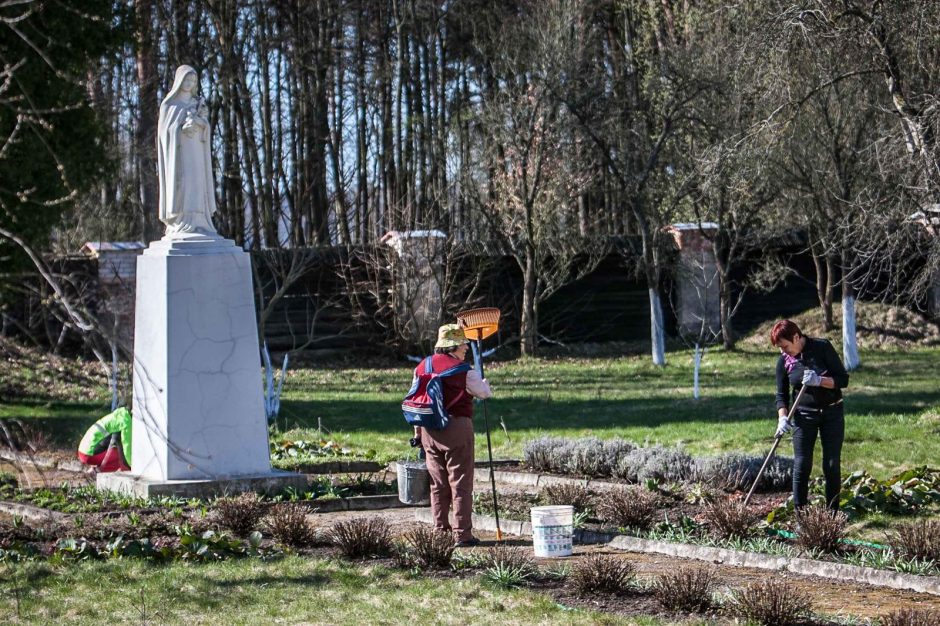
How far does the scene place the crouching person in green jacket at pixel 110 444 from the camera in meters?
12.9

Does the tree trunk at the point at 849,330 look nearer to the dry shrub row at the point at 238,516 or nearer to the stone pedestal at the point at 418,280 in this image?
the stone pedestal at the point at 418,280

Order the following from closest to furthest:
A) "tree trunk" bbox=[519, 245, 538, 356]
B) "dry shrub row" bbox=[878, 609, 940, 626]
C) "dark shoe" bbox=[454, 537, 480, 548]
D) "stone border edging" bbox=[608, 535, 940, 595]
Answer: "dry shrub row" bbox=[878, 609, 940, 626], "stone border edging" bbox=[608, 535, 940, 595], "dark shoe" bbox=[454, 537, 480, 548], "tree trunk" bbox=[519, 245, 538, 356]

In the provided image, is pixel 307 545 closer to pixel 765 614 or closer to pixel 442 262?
pixel 765 614

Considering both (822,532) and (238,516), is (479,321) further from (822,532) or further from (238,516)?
(822,532)

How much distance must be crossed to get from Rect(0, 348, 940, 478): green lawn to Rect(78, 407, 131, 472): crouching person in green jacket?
2.05ft

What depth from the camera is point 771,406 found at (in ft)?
61.1

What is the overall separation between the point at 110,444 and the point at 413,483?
12.9ft

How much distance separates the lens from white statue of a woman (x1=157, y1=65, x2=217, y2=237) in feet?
40.4

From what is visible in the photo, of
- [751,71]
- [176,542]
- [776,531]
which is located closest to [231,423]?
[176,542]

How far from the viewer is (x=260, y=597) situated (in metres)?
7.51

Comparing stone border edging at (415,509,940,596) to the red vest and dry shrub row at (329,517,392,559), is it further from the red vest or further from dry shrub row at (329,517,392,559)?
dry shrub row at (329,517,392,559)

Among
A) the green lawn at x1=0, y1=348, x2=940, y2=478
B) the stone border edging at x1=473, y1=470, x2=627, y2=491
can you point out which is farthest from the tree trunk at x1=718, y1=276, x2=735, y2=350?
the stone border edging at x1=473, y1=470, x2=627, y2=491

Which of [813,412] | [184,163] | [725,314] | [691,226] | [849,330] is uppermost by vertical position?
[691,226]

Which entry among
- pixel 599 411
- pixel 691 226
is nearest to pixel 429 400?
pixel 599 411
